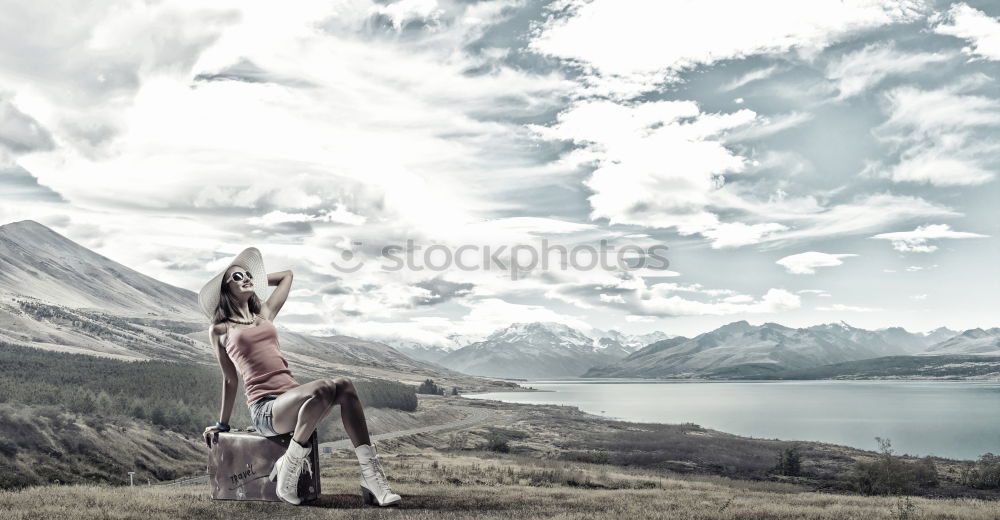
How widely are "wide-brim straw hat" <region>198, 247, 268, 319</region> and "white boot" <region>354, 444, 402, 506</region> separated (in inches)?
114

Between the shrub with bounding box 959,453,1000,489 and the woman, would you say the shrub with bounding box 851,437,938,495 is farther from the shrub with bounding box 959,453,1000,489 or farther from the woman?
the woman

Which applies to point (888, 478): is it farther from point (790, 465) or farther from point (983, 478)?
point (790, 465)

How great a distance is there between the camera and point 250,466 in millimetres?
10445

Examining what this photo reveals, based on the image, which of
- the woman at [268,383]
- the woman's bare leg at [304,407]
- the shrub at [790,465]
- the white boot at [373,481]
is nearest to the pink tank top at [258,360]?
the woman at [268,383]

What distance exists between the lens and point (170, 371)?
395 ft

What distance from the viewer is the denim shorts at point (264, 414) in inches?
386

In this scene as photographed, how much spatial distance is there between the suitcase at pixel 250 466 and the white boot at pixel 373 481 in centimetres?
72

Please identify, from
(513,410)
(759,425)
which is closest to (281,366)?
(759,425)

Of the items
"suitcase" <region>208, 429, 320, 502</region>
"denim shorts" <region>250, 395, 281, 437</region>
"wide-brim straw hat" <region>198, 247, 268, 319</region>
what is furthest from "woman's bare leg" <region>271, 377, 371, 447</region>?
"wide-brim straw hat" <region>198, 247, 268, 319</region>

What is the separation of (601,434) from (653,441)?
55.7 feet

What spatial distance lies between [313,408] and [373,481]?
196 centimetres

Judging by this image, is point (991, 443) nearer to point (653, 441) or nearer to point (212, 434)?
point (653, 441)

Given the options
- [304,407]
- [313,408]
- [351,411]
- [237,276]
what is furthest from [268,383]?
[237,276]

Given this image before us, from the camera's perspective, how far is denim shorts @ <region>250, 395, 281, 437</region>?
9797 mm
